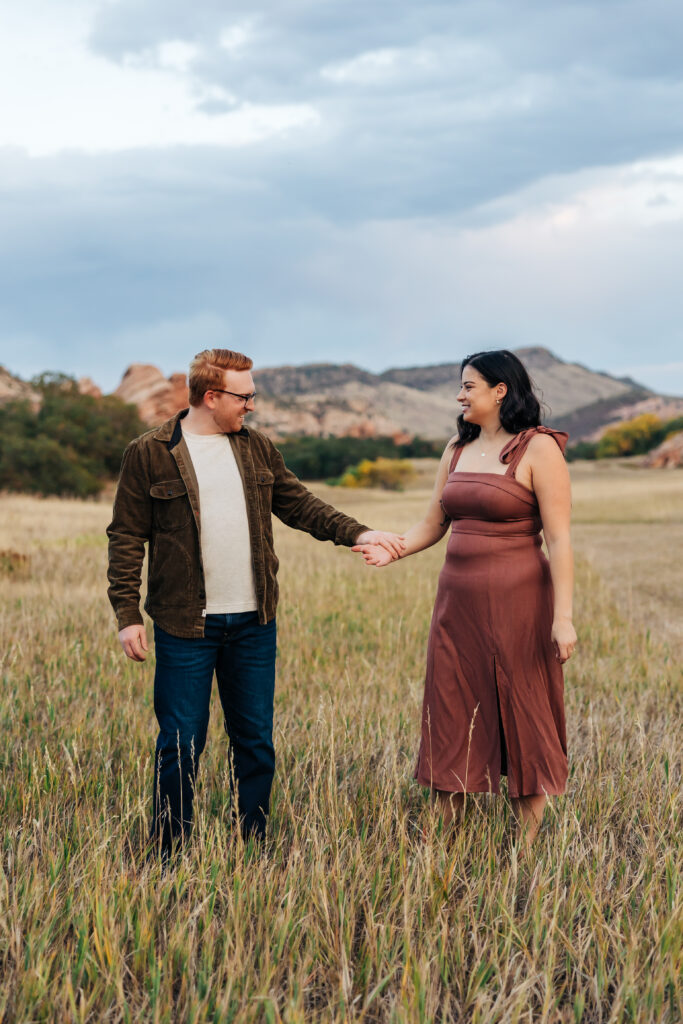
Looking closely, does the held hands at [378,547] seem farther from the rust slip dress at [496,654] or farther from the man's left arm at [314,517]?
the rust slip dress at [496,654]

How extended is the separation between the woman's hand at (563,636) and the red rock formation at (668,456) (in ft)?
215

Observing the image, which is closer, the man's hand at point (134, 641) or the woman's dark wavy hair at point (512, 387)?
the man's hand at point (134, 641)

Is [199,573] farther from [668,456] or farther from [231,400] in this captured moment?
[668,456]

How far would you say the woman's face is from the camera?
3.52 m

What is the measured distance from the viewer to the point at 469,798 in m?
3.76

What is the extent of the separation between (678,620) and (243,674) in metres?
7.40

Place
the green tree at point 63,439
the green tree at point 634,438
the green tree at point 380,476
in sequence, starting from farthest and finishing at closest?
the green tree at point 634,438, the green tree at point 380,476, the green tree at point 63,439

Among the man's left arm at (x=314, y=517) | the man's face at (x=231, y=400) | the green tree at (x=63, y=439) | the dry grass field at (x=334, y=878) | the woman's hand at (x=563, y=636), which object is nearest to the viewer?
the dry grass field at (x=334, y=878)

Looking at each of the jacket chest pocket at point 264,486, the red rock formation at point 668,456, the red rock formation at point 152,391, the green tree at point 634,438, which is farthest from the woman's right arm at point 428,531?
the green tree at point 634,438

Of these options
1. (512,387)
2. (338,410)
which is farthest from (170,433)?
(338,410)

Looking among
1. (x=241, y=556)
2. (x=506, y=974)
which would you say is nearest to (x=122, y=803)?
(x=241, y=556)

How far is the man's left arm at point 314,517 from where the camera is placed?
3.78 m

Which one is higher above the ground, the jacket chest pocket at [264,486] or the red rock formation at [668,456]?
the red rock formation at [668,456]

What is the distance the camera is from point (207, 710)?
339cm
